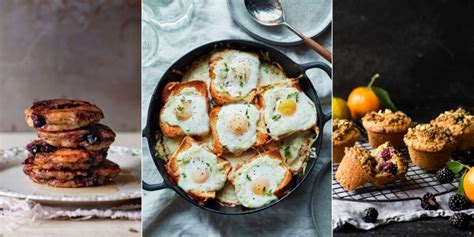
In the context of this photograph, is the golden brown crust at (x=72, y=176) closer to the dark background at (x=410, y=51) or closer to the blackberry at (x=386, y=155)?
the blackberry at (x=386, y=155)

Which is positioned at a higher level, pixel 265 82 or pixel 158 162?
pixel 265 82

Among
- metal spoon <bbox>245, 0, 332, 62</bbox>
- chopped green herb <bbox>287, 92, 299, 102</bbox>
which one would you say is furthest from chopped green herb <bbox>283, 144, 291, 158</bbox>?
metal spoon <bbox>245, 0, 332, 62</bbox>

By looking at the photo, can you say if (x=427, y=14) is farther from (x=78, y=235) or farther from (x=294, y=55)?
(x=78, y=235)

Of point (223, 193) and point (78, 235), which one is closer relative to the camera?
point (223, 193)

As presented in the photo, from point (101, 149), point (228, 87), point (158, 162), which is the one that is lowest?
point (101, 149)

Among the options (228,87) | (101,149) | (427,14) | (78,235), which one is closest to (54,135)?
(101,149)

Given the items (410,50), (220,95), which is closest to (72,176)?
(220,95)

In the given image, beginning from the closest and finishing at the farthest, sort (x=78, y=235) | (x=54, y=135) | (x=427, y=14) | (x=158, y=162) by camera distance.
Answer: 1. (x=158, y=162)
2. (x=78, y=235)
3. (x=54, y=135)
4. (x=427, y=14)

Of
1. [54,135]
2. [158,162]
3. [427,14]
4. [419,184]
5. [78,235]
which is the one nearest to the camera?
[158,162]

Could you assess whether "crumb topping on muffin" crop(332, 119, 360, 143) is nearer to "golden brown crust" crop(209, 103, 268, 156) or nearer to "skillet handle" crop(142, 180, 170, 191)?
"golden brown crust" crop(209, 103, 268, 156)
